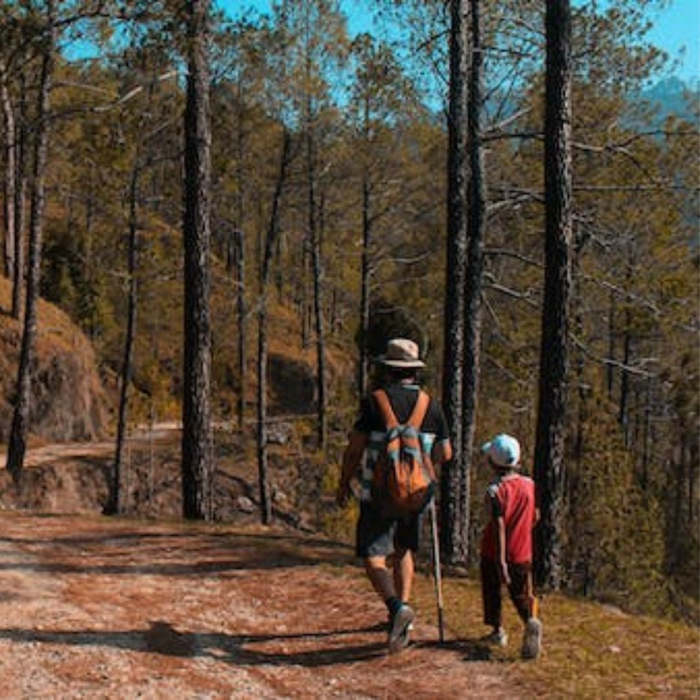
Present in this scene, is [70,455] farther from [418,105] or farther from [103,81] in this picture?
[418,105]

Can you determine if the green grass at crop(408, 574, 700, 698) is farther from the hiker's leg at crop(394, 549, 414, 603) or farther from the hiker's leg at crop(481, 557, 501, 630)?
the hiker's leg at crop(394, 549, 414, 603)

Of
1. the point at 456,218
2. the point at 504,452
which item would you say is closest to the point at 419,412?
the point at 504,452

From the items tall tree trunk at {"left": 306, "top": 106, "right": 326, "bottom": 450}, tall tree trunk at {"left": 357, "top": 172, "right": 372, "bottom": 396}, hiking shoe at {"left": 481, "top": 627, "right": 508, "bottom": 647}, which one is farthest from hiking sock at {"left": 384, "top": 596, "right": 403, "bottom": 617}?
tall tree trunk at {"left": 357, "top": 172, "right": 372, "bottom": 396}

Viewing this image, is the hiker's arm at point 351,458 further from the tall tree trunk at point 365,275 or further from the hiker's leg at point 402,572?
the tall tree trunk at point 365,275

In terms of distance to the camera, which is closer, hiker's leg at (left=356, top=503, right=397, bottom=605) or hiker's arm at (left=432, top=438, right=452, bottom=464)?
hiker's leg at (left=356, top=503, right=397, bottom=605)

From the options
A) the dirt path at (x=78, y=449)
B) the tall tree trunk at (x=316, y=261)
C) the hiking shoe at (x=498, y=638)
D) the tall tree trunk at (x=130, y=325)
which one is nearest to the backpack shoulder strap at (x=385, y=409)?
the hiking shoe at (x=498, y=638)

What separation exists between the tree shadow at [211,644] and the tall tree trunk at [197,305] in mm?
5455

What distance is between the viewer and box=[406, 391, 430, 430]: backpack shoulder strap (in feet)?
18.1

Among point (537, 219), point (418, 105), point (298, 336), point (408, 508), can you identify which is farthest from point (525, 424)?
point (298, 336)

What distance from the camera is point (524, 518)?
5707 millimetres

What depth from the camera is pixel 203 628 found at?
20.6 ft

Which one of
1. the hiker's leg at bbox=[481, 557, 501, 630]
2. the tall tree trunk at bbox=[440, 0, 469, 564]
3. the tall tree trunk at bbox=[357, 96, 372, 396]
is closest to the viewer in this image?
the hiker's leg at bbox=[481, 557, 501, 630]

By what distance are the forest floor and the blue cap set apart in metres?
1.28

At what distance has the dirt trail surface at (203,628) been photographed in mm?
5156
